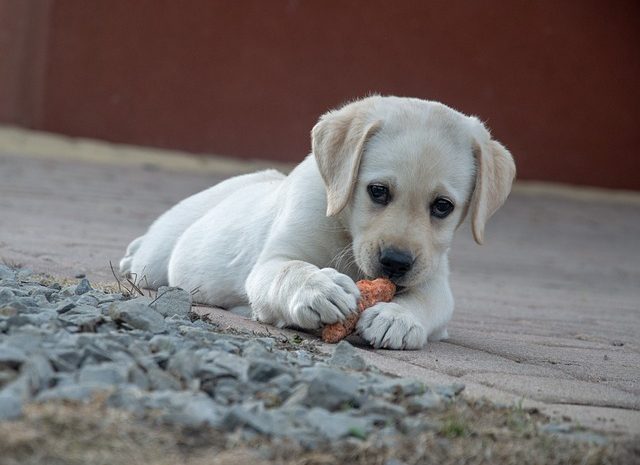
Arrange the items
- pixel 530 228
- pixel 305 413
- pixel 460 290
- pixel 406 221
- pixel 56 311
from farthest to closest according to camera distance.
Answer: pixel 530 228 → pixel 460 290 → pixel 406 221 → pixel 56 311 → pixel 305 413

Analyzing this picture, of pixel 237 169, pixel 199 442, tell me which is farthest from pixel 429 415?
pixel 237 169

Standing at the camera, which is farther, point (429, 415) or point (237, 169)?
Answer: point (237, 169)

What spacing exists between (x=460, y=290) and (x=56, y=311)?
354 cm

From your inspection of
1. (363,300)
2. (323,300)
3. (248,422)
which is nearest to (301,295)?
(323,300)

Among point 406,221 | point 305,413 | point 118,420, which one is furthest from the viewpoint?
point 406,221

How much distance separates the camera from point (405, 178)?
417 centimetres

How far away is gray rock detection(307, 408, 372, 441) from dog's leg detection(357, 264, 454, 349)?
1.11m

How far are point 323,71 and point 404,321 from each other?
364 inches

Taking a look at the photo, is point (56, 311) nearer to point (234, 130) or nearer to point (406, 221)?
point (406, 221)

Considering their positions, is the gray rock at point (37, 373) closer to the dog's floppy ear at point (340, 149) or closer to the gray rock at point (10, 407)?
the gray rock at point (10, 407)

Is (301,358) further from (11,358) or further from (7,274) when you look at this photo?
(7,274)

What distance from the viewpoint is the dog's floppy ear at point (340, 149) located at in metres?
4.24

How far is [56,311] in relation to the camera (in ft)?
10.9

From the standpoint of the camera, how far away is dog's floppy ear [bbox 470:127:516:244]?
14.6 ft
